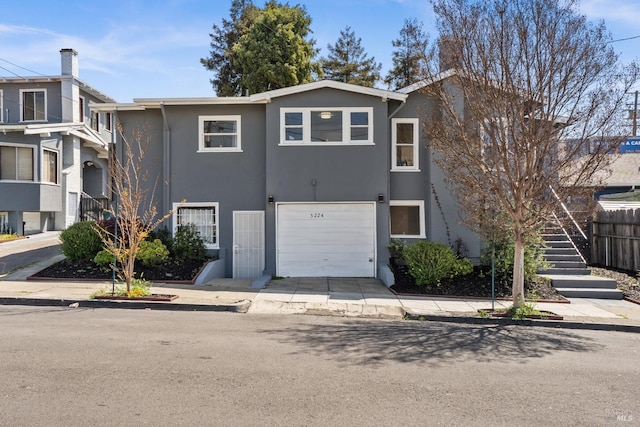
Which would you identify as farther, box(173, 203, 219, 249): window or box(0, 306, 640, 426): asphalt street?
box(173, 203, 219, 249): window

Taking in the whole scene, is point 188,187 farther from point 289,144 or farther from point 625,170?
point 625,170

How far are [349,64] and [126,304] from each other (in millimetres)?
28515

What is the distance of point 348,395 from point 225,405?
1.25 meters

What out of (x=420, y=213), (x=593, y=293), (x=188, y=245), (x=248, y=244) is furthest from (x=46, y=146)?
(x=593, y=293)

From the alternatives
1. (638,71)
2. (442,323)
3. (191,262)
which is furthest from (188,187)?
(638,71)

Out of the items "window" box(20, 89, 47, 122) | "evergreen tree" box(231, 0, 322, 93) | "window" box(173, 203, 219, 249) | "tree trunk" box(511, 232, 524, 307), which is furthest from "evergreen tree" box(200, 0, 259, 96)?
"tree trunk" box(511, 232, 524, 307)

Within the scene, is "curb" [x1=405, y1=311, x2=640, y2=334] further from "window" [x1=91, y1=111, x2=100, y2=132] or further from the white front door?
"window" [x1=91, y1=111, x2=100, y2=132]

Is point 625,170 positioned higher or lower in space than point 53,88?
lower

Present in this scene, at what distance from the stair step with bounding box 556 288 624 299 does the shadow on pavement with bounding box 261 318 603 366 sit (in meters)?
4.02

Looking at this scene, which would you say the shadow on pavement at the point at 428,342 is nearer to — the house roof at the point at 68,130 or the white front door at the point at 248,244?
the white front door at the point at 248,244

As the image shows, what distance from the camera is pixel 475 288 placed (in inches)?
490

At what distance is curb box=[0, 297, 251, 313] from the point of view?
969 centimetres

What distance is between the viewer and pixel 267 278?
1377 cm

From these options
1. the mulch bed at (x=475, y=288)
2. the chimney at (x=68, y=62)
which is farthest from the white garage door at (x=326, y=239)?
the chimney at (x=68, y=62)
